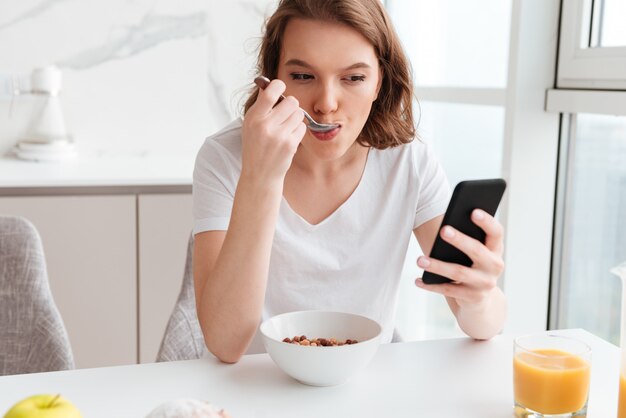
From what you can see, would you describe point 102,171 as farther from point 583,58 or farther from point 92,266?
point 583,58

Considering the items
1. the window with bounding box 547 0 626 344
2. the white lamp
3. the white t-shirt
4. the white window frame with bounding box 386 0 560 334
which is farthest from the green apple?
the white lamp

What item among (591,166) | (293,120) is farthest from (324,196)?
(591,166)

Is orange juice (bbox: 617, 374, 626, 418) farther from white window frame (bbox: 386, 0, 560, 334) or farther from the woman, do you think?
white window frame (bbox: 386, 0, 560, 334)

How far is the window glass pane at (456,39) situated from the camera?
1980mm

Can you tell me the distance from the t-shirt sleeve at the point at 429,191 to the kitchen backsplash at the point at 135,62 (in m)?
1.34

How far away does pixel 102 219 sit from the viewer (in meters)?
2.17

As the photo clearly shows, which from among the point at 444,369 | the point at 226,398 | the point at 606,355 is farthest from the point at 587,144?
the point at 226,398

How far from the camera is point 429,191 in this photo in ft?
4.49

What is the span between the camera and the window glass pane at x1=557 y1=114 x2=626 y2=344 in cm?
163

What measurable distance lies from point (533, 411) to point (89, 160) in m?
2.02

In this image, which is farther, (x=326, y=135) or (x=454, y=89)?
(x=454, y=89)

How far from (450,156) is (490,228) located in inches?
55.4

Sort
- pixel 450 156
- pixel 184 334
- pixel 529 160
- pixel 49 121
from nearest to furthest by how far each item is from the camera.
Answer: pixel 184 334 → pixel 529 160 → pixel 450 156 → pixel 49 121

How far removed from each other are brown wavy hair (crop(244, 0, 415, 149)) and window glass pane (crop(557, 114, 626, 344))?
52 cm
